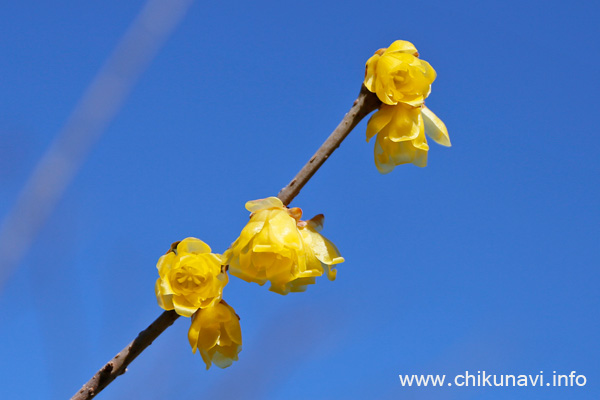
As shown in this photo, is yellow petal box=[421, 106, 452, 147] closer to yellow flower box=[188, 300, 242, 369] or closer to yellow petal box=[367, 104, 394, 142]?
yellow petal box=[367, 104, 394, 142]

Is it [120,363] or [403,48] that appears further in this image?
[403,48]

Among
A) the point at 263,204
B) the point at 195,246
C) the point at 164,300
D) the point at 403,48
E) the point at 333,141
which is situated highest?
the point at 403,48

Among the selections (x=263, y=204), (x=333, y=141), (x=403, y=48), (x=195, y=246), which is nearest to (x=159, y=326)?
(x=195, y=246)

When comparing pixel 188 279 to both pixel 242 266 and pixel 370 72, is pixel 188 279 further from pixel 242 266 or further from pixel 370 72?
pixel 370 72

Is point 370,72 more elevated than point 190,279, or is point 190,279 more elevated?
point 370,72

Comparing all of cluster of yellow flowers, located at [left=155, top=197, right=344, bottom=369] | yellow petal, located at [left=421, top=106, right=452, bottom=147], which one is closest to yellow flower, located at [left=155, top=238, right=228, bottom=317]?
cluster of yellow flowers, located at [left=155, top=197, right=344, bottom=369]

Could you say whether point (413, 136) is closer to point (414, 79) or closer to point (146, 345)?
point (414, 79)

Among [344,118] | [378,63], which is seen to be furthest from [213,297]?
[378,63]
